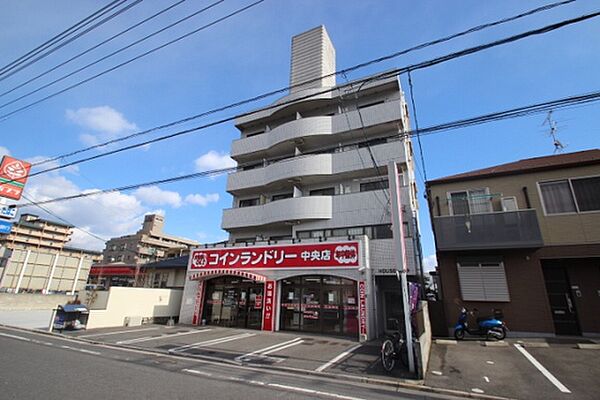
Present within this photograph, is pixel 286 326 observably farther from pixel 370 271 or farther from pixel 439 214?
pixel 439 214

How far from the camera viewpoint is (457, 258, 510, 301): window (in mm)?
11445

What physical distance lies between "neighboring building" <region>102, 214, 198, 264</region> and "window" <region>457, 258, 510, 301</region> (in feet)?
196

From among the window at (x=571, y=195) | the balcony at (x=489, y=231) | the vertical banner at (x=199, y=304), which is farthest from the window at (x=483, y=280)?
the vertical banner at (x=199, y=304)

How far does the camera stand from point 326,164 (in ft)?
58.8

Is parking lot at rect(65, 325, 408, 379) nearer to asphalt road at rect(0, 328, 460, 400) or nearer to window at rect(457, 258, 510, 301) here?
asphalt road at rect(0, 328, 460, 400)

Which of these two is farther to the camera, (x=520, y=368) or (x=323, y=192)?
(x=323, y=192)

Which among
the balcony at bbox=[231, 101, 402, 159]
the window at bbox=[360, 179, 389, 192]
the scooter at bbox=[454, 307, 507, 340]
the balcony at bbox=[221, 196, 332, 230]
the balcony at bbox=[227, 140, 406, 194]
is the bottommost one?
the scooter at bbox=[454, 307, 507, 340]

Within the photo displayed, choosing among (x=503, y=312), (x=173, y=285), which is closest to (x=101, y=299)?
(x=173, y=285)

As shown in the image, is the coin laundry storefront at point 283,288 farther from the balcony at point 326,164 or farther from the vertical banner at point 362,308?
the balcony at point 326,164

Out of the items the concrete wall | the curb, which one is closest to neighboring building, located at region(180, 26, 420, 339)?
the concrete wall

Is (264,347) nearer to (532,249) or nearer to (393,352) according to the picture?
(393,352)

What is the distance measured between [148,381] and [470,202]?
1386 cm

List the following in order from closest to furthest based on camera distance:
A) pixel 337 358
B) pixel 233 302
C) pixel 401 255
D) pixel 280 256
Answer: pixel 401 255, pixel 337 358, pixel 280 256, pixel 233 302

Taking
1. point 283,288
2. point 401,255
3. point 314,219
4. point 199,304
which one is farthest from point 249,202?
point 401,255
